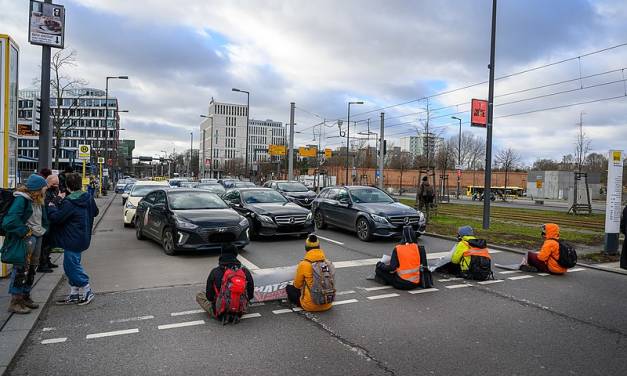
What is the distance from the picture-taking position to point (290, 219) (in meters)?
12.5

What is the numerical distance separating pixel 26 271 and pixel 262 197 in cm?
868

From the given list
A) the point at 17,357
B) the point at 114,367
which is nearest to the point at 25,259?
the point at 17,357

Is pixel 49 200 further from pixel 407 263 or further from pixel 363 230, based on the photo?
pixel 363 230

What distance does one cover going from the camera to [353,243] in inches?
493

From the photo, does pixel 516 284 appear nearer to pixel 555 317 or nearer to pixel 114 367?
pixel 555 317

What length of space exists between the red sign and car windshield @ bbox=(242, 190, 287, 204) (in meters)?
6.60

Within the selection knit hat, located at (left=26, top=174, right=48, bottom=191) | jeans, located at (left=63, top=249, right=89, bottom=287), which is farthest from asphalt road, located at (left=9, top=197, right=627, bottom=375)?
knit hat, located at (left=26, top=174, right=48, bottom=191)

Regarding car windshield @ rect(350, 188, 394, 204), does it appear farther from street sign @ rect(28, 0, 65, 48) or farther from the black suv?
street sign @ rect(28, 0, 65, 48)

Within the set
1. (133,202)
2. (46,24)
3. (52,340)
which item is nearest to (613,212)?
(52,340)

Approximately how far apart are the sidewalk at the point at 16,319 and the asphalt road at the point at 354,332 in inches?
4.1

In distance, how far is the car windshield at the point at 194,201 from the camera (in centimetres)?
1121

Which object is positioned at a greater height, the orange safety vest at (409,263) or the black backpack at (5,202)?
the black backpack at (5,202)

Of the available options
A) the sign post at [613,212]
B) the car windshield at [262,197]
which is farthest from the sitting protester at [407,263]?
the car windshield at [262,197]

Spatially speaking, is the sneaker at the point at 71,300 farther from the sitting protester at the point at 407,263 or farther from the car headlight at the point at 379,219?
the car headlight at the point at 379,219
